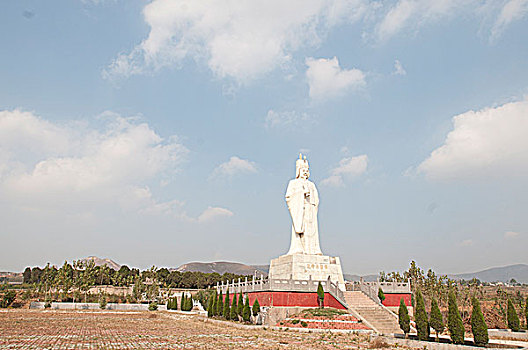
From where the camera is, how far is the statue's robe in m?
30.3

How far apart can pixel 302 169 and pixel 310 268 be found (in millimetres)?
7748

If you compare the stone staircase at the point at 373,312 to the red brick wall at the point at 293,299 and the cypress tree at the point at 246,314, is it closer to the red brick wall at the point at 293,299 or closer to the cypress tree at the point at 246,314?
the red brick wall at the point at 293,299

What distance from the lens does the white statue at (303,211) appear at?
3031 cm

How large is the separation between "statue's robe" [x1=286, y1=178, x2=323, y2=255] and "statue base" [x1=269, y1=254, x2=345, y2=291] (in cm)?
Answer: 110

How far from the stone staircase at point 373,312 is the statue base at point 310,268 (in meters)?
1.86

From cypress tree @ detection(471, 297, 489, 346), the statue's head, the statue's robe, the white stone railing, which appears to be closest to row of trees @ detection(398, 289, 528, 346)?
cypress tree @ detection(471, 297, 489, 346)

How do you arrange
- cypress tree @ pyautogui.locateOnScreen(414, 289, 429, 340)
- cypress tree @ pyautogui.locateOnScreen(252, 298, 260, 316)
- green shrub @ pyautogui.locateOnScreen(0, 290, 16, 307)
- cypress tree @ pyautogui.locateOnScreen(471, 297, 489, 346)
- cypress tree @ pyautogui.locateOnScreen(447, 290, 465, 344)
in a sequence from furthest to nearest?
green shrub @ pyautogui.locateOnScreen(0, 290, 16, 307)
cypress tree @ pyautogui.locateOnScreen(252, 298, 260, 316)
cypress tree @ pyautogui.locateOnScreen(414, 289, 429, 340)
cypress tree @ pyautogui.locateOnScreen(447, 290, 465, 344)
cypress tree @ pyautogui.locateOnScreen(471, 297, 489, 346)

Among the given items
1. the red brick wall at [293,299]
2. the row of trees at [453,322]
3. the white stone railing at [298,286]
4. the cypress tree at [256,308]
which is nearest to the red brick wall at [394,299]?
the white stone railing at [298,286]

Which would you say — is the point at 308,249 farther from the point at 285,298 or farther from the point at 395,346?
the point at 395,346

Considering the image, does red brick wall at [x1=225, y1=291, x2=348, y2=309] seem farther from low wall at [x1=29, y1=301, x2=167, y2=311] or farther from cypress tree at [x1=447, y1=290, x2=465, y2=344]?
low wall at [x1=29, y1=301, x2=167, y2=311]

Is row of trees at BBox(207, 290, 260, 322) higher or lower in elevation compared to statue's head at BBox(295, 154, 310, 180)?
lower

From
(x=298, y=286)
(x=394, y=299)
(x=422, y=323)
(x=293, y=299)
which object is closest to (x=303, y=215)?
(x=298, y=286)

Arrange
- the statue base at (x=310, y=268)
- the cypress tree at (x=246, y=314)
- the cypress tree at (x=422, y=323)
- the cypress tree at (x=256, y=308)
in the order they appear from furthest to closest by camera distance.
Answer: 1. the statue base at (x=310, y=268)
2. the cypress tree at (x=246, y=314)
3. the cypress tree at (x=256, y=308)
4. the cypress tree at (x=422, y=323)

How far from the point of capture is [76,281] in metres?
49.2
